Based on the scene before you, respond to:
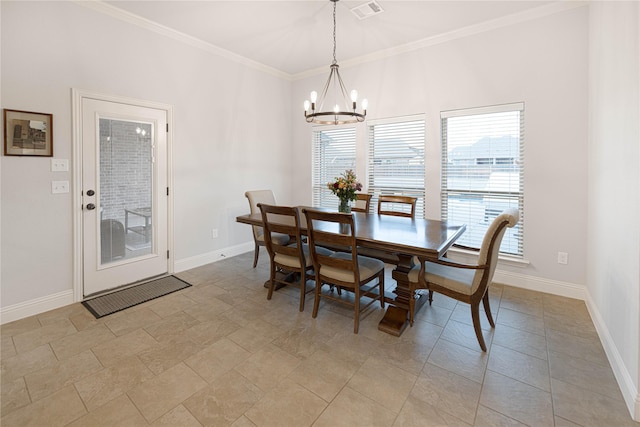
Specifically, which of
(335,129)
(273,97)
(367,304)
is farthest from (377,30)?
(367,304)

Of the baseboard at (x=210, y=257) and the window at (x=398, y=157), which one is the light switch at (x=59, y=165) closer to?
the baseboard at (x=210, y=257)

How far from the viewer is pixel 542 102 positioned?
3.27m

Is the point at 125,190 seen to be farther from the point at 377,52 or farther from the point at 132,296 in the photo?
the point at 377,52

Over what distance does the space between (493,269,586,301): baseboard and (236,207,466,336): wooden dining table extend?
49.5 inches

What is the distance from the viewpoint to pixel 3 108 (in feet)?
8.52

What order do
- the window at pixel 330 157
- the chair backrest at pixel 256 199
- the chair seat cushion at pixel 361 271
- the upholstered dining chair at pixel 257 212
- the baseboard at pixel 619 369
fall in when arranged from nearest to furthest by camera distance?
the baseboard at pixel 619 369 → the chair seat cushion at pixel 361 271 → the upholstered dining chair at pixel 257 212 → the chair backrest at pixel 256 199 → the window at pixel 330 157

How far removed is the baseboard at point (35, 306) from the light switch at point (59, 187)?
99 centimetres

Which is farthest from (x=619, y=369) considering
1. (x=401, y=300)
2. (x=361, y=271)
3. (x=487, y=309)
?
(x=361, y=271)

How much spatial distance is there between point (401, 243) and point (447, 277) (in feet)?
1.59

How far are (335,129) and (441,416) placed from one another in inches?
166

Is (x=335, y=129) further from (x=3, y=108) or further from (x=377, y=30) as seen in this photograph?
(x=3, y=108)

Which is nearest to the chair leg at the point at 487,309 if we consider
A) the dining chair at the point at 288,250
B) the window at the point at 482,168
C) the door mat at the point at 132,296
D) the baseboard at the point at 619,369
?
the baseboard at the point at 619,369

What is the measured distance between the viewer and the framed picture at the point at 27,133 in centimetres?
262

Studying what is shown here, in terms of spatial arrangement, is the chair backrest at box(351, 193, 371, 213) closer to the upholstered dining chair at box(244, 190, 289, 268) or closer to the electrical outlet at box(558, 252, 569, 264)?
the upholstered dining chair at box(244, 190, 289, 268)
